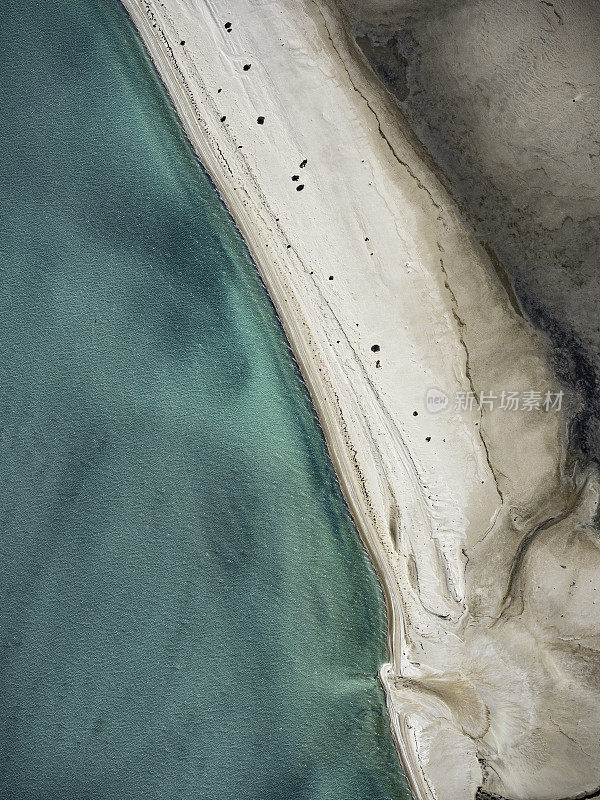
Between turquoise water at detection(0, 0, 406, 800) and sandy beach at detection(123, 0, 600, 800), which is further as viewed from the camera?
turquoise water at detection(0, 0, 406, 800)

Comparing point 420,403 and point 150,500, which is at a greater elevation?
point 420,403

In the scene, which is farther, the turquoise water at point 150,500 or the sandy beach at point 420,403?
the turquoise water at point 150,500

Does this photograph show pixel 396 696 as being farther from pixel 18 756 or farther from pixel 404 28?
pixel 404 28

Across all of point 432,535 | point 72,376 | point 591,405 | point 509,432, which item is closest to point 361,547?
point 432,535

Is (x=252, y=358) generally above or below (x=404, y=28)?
below

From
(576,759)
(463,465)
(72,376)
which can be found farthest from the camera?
(72,376)
